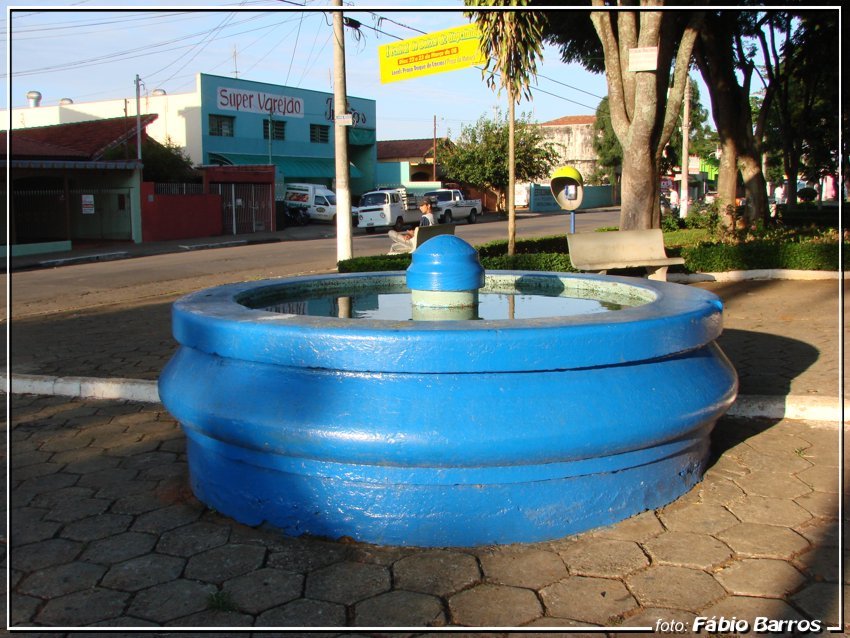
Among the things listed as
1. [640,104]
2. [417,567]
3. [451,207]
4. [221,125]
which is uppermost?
[221,125]

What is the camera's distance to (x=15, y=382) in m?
6.49

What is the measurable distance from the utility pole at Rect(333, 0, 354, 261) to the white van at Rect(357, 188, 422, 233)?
16317mm

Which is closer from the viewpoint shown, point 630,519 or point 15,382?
point 630,519

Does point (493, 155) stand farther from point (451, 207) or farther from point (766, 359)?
point (766, 359)

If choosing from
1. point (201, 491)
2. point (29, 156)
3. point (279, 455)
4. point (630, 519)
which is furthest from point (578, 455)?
point (29, 156)

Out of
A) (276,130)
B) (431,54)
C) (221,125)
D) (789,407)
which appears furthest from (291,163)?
(789,407)

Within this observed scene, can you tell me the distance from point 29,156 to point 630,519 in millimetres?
25639

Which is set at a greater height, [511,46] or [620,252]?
[511,46]

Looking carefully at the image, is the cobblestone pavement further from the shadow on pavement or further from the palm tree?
the palm tree

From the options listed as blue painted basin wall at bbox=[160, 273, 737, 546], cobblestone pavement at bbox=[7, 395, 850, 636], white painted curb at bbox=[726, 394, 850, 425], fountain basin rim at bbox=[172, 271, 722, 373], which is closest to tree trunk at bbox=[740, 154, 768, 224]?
white painted curb at bbox=[726, 394, 850, 425]

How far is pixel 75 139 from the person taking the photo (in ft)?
101

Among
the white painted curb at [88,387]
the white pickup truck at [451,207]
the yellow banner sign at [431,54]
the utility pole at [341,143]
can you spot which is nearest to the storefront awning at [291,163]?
the white pickup truck at [451,207]

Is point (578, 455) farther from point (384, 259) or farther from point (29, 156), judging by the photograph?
point (29, 156)

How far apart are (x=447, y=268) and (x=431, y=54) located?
12.5m
